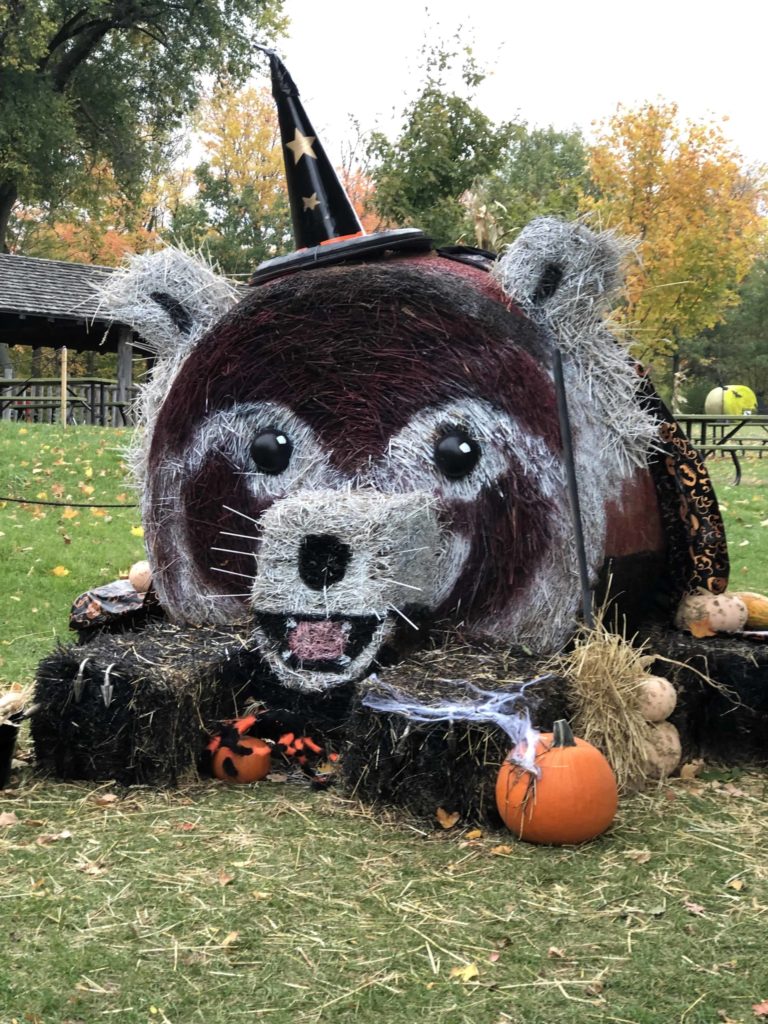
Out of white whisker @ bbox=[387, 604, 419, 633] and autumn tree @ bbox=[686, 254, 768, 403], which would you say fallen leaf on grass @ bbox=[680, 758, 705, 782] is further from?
autumn tree @ bbox=[686, 254, 768, 403]

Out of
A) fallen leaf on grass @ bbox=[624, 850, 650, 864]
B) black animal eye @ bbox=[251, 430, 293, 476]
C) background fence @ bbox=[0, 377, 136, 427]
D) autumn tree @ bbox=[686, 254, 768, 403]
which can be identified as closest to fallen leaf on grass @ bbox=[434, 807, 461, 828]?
fallen leaf on grass @ bbox=[624, 850, 650, 864]

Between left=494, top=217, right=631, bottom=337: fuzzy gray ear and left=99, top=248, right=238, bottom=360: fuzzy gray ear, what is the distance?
1.30 meters

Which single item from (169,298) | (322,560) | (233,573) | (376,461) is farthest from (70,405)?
(322,560)

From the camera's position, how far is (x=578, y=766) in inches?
145

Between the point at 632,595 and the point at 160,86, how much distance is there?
1061 inches

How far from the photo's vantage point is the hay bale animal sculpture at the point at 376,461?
→ 167 inches

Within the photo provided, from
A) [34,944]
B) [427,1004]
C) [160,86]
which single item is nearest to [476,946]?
[427,1004]

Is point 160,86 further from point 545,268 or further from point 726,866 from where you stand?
point 726,866

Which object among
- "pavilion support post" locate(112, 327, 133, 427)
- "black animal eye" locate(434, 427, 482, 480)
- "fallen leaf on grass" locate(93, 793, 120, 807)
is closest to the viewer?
"fallen leaf on grass" locate(93, 793, 120, 807)

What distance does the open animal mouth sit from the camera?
14.0ft

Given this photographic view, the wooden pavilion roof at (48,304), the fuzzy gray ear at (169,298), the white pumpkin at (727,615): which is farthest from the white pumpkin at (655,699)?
the wooden pavilion roof at (48,304)

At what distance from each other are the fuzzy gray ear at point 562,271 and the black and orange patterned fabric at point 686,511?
2.45 feet

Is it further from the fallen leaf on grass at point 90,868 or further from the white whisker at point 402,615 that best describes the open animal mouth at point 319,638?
the fallen leaf on grass at point 90,868

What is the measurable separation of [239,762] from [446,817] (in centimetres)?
95
